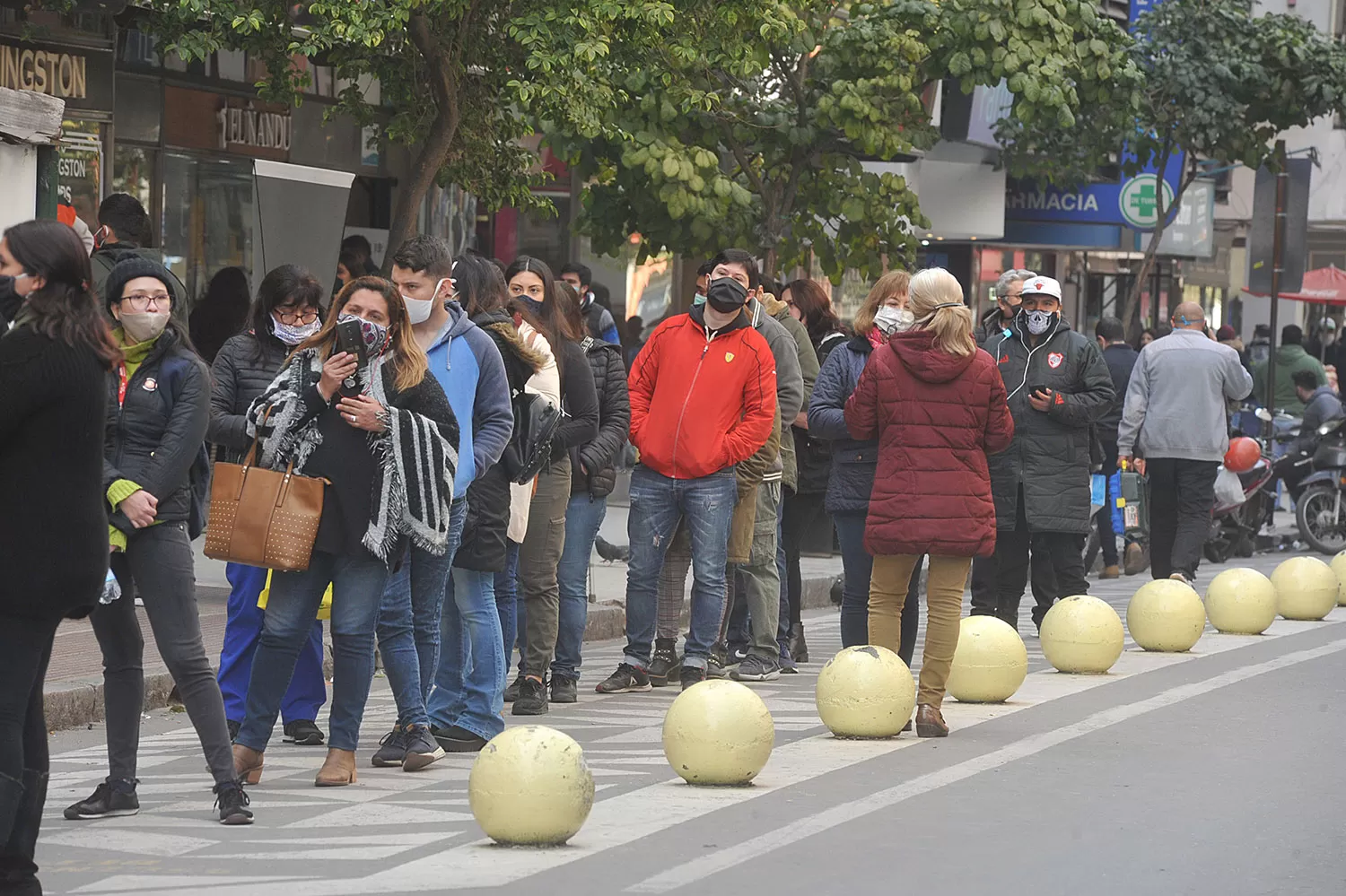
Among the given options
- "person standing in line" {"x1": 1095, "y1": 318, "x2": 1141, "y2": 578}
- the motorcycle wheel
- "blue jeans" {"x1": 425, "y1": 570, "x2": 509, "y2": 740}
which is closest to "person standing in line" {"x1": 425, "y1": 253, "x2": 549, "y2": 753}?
"blue jeans" {"x1": 425, "y1": 570, "x2": 509, "y2": 740}

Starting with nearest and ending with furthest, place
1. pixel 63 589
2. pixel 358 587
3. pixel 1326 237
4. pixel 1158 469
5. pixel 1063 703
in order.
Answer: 1. pixel 63 589
2. pixel 358 587
3. pixel 1063 703
4. pixel 1158 469
5. pixel 1326 237

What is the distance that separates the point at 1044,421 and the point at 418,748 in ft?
15.7

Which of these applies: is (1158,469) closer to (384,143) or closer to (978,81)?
(978,81)

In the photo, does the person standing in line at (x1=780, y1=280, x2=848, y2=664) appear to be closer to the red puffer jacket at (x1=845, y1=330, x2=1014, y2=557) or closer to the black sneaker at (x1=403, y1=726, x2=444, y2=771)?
the red puffer jacket at (x1=845, y1=330, x2=1014, y2=557)

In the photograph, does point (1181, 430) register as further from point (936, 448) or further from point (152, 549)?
point (152, 549)

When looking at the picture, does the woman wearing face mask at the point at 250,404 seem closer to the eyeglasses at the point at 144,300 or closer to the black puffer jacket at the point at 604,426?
the eyeglasses at the point at 144,300

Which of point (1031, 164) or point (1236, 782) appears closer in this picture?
point (1236, 782)

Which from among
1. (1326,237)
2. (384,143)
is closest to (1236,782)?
(384,143)

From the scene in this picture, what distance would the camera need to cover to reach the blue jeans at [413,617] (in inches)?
311

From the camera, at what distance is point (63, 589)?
5586 mm

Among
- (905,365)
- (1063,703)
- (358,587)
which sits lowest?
(1063,703)

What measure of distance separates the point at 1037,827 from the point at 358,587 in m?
2.41

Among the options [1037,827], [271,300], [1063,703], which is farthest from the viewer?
[1063,703]

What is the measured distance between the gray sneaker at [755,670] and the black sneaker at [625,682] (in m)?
0.58
